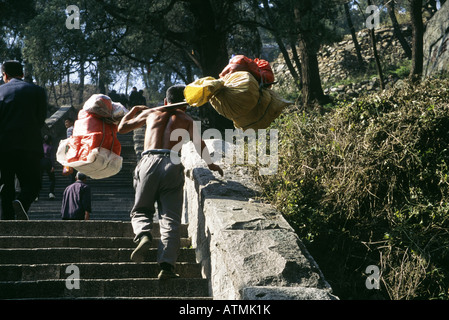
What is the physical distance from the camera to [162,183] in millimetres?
5641

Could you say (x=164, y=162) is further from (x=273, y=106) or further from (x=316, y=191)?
(x=316, y=191)

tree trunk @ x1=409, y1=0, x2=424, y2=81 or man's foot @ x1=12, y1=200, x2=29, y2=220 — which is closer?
man's foot @ x1=12, y1=200, x2=29, y2=220

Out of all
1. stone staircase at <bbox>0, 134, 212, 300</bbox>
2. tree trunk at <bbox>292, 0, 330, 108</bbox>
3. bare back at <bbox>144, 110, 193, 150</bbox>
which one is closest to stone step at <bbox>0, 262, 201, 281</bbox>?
stone staircase at <bbox>0, 134, 212, 300</bbox>

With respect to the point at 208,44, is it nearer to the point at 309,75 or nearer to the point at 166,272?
the point at 309,75

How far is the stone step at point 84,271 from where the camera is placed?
5230 mm

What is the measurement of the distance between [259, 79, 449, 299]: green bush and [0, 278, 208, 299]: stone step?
1.25 m

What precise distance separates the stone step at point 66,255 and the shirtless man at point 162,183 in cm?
36

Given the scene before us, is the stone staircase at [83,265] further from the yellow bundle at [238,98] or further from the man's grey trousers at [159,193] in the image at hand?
the yellow bundle at [238,98]

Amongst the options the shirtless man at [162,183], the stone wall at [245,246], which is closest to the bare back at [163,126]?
the shirtless man at [162,183]

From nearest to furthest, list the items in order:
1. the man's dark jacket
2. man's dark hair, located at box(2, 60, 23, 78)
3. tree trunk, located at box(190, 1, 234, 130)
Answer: the man's dark jacket < man's dark hair, located at box(2, 60, 23, 78) < tree trunk, located at box(190, 1, 234, 130)

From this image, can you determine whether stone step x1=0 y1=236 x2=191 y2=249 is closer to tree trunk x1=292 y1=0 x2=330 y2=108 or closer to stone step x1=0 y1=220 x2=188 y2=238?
stone step x1=0 y1=220 x2=188 y2=238

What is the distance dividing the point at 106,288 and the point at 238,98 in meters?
1.99

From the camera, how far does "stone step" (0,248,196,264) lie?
5551 millimetres
